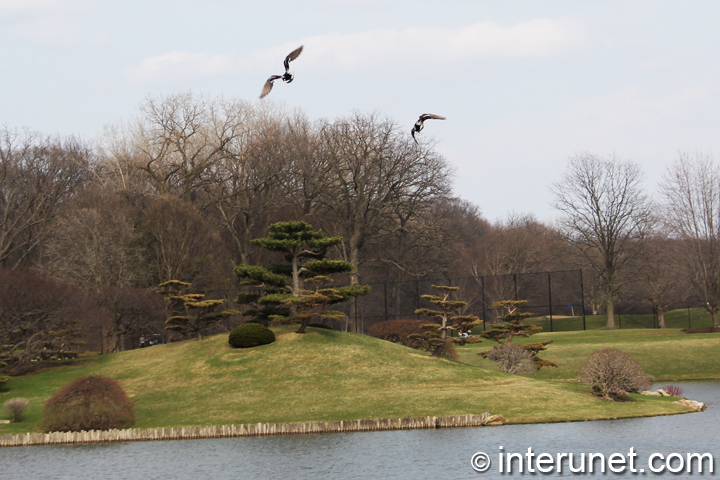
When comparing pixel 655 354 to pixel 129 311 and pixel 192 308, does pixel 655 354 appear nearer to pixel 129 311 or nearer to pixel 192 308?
pixel 192 308

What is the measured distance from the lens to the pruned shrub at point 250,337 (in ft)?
142

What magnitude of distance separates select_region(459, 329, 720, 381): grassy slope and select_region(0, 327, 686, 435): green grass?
9184mm

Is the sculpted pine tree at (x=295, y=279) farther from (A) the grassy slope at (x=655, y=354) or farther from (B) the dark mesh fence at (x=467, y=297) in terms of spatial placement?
(B) the dark mesh fence at (x=467, y=297)

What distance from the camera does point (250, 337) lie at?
4325cm

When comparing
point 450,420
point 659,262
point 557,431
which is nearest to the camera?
point 557,431

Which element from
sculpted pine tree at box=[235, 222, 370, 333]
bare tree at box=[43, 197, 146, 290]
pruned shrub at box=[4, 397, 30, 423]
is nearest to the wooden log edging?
pruned shrub at box=[4, 397, 30, 423]

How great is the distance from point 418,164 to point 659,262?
2755 cm

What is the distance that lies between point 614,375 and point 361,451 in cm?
1370

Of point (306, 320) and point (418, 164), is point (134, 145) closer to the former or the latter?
point (418, 164)

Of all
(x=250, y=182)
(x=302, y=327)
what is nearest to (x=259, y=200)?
(x=250, y=182)

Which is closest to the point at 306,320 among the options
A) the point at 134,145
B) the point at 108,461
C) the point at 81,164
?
the point at 108,461

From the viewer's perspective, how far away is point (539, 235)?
107 meters

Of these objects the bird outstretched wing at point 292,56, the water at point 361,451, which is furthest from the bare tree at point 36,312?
the bird outstretched wing at point 292,56

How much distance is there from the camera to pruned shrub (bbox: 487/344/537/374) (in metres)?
42.6
